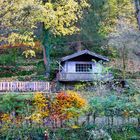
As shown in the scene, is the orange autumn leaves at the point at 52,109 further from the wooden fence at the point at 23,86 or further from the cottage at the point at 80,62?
the cottage at the point at 80,62

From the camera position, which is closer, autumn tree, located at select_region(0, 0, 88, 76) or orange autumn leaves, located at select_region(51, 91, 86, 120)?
orange autumn leaves, located at select_region(51, 91, 86, 120)

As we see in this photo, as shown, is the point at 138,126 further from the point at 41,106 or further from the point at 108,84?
the point at 108,84

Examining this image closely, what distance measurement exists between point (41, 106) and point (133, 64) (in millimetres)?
26420

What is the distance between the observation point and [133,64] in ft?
135

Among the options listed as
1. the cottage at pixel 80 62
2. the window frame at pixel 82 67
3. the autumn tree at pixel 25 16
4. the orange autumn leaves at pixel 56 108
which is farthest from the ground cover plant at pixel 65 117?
the window frame at pixel 82 67

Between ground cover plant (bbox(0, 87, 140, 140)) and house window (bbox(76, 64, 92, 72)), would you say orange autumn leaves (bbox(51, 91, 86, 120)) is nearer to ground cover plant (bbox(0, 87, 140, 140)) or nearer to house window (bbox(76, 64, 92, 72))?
ground cover plant (bbox(0, 87, 140, 140))

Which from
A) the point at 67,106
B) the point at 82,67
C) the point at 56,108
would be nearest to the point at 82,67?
the point at 82,67

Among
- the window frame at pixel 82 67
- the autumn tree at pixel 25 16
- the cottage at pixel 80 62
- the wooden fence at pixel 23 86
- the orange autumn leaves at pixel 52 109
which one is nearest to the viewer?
the orange autumn leaves at pixel 52 109

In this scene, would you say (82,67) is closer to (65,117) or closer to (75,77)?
(75,77)

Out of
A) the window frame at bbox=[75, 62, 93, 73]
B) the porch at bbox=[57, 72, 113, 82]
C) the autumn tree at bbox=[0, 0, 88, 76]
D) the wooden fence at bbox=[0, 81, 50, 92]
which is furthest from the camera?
the window frame at bbox=[75, 62, 93, 73]

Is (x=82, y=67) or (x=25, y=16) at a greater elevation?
(x=25, y=16)

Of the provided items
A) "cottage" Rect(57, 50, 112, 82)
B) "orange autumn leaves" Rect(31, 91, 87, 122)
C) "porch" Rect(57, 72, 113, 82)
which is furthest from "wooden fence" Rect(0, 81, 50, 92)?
"orange autumn leaves" Rect(31, 91, 87, 122)

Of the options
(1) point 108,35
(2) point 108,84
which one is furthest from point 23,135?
(1) point 108,35

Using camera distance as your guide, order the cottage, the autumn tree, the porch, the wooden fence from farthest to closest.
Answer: the cottage
the porch
the wooden fence
the autumn tree
